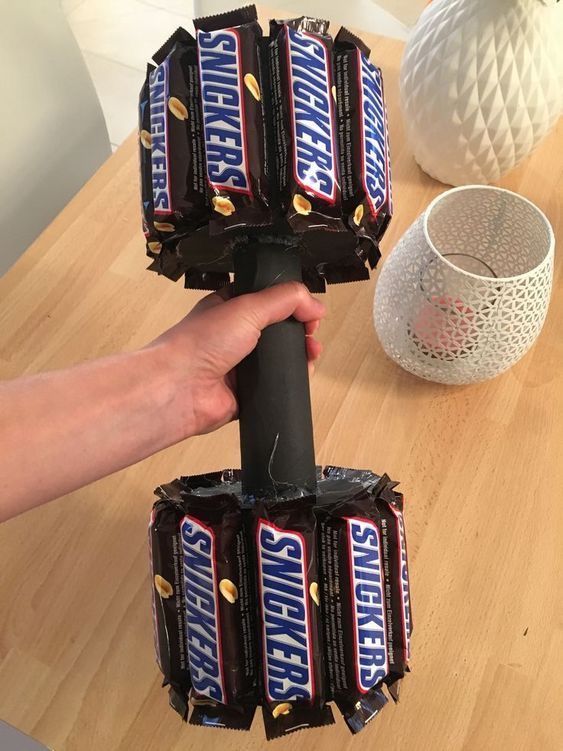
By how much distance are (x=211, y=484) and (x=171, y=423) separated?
2.4 inches

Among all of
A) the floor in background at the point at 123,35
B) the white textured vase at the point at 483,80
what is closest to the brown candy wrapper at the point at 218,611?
the white textured vase at the point at 483,80

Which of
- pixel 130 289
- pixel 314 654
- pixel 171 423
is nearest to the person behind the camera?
pixel 314 654

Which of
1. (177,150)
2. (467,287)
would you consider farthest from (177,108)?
(467,287)

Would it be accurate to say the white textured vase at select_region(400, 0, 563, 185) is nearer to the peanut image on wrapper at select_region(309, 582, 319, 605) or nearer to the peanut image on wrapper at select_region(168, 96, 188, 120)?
the peanut image on wrapper at select_region(168, 96, 188, 120)

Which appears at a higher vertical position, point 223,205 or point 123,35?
point 223,205

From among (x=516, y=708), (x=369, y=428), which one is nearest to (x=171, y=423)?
(x=369, y=428)

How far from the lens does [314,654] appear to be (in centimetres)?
Result: 45

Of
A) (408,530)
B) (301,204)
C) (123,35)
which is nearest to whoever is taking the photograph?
(301,204)

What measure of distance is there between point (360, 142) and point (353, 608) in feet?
1.02

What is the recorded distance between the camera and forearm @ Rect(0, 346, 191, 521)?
46 cm

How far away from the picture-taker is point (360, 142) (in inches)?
18.4

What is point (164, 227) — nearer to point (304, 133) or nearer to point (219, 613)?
point (304, 133)

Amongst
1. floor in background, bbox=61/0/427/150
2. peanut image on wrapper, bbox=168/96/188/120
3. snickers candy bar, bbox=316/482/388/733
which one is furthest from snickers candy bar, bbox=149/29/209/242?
floor in background, bbox=61/0/427/150

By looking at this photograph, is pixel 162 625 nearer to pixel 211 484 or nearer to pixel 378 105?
pixel 211 484
